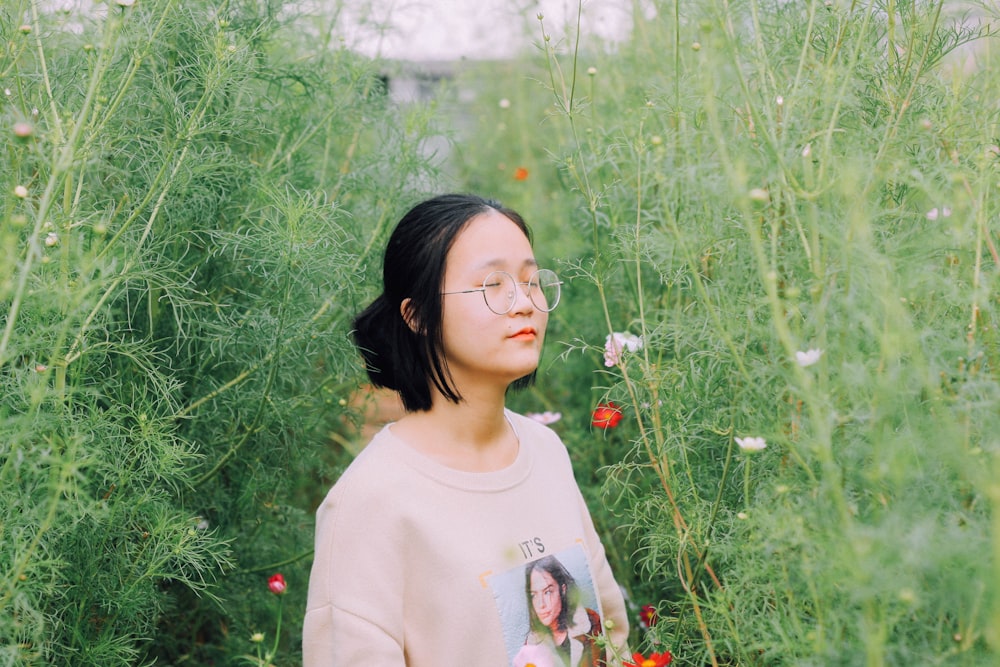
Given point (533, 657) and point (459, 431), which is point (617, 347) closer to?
point (459, 431)

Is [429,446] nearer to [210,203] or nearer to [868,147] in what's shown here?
[210,203]

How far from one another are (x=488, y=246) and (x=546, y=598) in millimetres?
585

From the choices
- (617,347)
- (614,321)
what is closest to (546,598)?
(617,347)

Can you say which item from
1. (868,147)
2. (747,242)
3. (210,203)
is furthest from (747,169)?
(210,203)

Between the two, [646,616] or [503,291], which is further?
[646,616]

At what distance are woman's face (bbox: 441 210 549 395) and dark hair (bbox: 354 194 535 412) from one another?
0.7 inches

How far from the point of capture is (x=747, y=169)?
47.9 inches

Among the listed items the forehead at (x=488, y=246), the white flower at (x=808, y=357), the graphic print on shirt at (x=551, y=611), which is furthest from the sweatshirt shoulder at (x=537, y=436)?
the white flower at (x=808, y=357)

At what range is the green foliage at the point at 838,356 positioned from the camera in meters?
0.94

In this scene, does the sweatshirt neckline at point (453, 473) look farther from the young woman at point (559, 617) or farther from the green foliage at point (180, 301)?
the green foliage at point (180, 301)

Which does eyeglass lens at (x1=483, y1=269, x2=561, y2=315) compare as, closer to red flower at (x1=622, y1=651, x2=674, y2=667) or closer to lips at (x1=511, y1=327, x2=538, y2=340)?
lips at (x1=511, y1=327, x2=538, y2=340)

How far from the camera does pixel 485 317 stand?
1.45 m

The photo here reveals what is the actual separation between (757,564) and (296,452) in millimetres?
1163

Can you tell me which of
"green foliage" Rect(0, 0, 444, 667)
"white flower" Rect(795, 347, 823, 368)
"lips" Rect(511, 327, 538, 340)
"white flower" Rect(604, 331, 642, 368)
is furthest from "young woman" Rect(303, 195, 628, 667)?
"white flower" Rect(795, 347, 823, 368)
